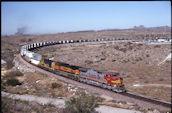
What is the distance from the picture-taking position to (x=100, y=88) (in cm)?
2369

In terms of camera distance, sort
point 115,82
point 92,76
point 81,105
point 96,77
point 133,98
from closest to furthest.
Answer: point 81,105 < point 133,98 < point 115,82 < point 96,77 < point 92,76

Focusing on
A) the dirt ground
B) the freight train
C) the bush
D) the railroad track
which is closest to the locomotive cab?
the freight train

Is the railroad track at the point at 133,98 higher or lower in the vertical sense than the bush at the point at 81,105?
lower

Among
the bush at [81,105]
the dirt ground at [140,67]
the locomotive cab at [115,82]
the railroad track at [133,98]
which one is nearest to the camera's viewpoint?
the bush at [81,105]

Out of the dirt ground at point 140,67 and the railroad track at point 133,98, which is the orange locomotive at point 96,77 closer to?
the railroad track at point 133,98

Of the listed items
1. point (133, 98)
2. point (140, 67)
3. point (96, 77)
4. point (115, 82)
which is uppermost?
point (96, 77)

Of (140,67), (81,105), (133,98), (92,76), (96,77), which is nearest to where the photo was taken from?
(81,105)

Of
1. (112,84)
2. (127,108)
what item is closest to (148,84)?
(112,84)

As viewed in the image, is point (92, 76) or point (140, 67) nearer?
point (92, 76)

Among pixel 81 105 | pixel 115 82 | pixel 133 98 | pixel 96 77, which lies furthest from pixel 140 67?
pixel 81 105

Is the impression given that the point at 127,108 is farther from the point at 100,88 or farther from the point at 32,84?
the point at 32,84

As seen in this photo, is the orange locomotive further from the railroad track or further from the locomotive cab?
the railroad track

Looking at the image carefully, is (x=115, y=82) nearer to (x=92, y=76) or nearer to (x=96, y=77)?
(x=96, y=77)

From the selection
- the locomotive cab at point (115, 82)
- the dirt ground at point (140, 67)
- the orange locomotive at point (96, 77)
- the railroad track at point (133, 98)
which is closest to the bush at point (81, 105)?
the railroad track at point (133, 98)
